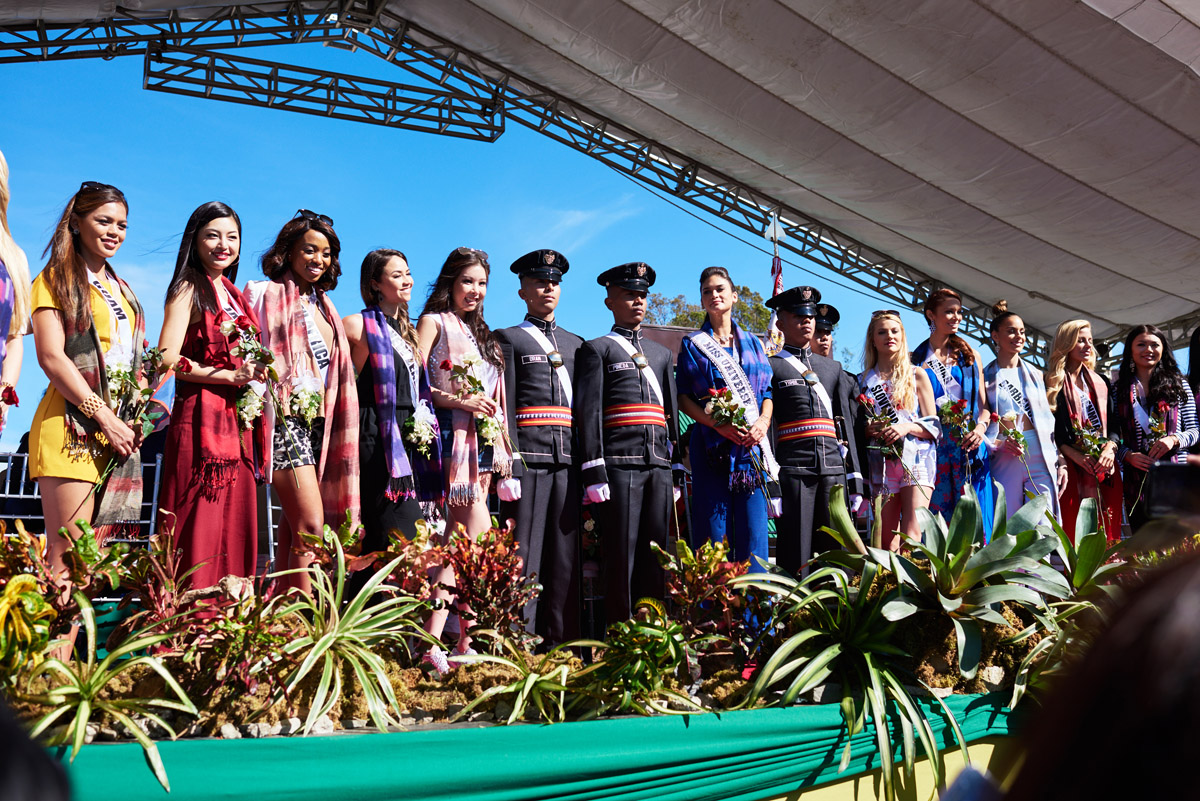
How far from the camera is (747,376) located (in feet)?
15.9

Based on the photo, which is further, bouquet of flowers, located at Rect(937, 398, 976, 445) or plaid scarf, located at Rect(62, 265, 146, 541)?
bouquet of flowers, located at Rect(937, 398, 976, 445)

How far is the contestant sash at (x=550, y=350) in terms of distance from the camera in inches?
175

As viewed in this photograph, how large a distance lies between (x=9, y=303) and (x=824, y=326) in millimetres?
4591

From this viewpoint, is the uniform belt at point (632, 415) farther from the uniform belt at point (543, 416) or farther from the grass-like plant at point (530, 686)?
the grass-like plant at point (530, 686)

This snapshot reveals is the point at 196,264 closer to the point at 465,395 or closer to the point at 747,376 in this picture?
the point at 465,395

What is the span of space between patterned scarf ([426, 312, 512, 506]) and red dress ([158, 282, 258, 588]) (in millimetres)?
887

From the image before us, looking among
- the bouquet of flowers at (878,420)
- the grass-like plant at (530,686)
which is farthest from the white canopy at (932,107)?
the grass-like plant at (530,686)

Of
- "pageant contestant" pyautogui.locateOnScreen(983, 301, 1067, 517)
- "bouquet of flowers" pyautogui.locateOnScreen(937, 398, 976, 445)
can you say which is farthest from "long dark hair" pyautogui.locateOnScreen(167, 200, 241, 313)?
"pageant contestant" pyautogui.locateOnScreen(983, 301, 1067, 517)

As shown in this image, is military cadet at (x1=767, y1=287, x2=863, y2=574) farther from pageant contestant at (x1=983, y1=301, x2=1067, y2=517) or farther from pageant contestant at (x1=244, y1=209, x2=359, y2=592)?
pageant contestant at (x1=244, y1=209, x2=359, y2=592)

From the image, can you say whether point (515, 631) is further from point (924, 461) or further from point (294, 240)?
point (924, 461)

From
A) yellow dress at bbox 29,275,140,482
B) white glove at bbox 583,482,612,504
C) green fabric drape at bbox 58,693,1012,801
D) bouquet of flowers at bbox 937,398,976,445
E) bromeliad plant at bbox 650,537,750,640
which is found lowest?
green fabric drape at bbox 58,693,1012,801

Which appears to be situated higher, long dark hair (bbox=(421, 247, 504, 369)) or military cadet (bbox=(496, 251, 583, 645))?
long dark hair (bbox=(421, 247, 504, 369))

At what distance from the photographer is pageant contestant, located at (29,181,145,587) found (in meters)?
3.07

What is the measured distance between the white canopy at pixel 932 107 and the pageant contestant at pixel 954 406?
293cm
